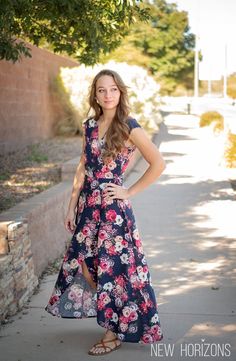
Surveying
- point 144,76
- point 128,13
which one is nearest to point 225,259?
point 128,13

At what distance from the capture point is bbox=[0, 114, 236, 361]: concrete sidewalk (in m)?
4.27

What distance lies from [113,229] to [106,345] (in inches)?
28.4

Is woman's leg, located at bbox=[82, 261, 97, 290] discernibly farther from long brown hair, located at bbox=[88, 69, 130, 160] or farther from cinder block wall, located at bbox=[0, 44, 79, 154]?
cinder block wall, located at bbox=[0, 44, 79, 154]

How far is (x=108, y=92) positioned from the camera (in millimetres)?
4145

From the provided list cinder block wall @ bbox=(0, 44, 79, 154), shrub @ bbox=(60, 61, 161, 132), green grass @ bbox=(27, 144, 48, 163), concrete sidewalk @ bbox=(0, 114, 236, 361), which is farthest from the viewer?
shrub @ bbox=(60, 61, 161, 132)

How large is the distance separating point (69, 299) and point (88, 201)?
0.64 m

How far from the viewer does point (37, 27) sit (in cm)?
776

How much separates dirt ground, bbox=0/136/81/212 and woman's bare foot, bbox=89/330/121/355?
102 inches

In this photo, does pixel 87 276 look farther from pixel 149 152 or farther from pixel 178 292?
pixel 178 292

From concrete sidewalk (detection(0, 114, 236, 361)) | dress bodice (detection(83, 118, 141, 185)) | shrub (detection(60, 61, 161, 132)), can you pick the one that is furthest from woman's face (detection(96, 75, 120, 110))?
shrub (detection(60, 61, 161, 132))

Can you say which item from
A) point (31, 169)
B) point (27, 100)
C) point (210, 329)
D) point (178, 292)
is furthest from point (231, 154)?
point (210, 329)

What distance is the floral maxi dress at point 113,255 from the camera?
4.12 meters

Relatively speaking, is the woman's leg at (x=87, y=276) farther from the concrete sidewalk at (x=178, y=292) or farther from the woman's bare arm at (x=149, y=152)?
the woman's bare arm at (x=149, y=152)

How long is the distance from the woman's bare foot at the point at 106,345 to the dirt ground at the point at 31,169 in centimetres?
260
